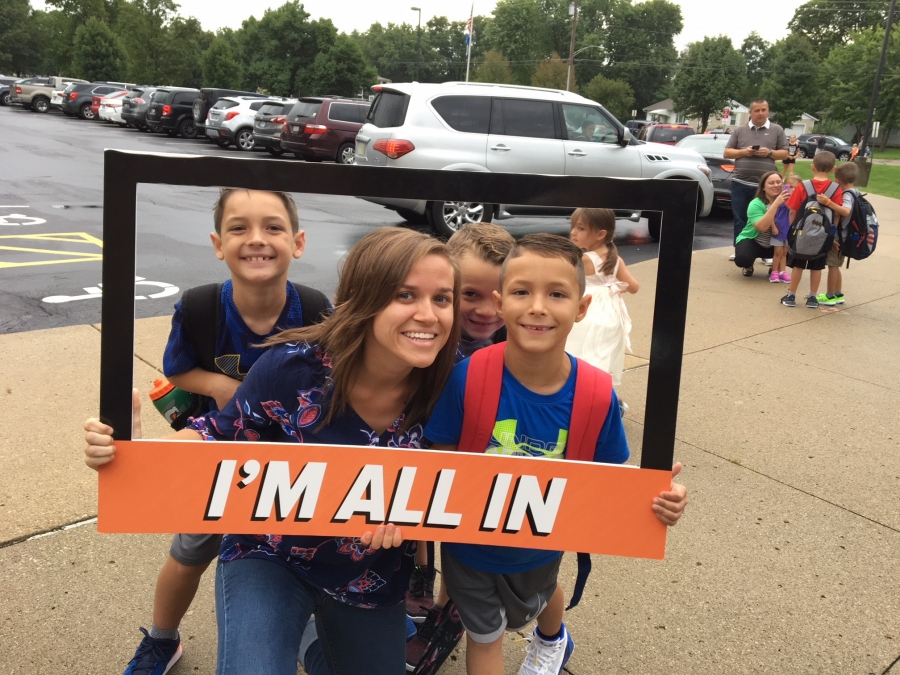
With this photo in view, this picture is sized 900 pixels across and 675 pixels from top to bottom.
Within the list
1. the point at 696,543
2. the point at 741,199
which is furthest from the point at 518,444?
the point at 741,199

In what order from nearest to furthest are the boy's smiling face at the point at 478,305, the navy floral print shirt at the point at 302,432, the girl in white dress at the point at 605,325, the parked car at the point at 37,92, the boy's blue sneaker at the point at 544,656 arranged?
the navy floral print shirt at the point at 302,432
the boy's smiling face at the point at 478,305
the boy's blue sneaker at the point at 544,656
the girl in white dress at the point at 605,325
the parked car at the point at 37,92

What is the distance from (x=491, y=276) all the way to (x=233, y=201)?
2.68ft

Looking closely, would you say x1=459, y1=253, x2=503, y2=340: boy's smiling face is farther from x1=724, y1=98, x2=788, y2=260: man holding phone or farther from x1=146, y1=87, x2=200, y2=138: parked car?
x1=146, y1=87, x2=200, y2=138: parked car

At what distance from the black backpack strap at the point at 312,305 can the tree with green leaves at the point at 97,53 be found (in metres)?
58.0

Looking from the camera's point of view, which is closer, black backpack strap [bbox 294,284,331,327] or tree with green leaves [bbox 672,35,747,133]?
black backpack strap [bbox 294,284,331,327]

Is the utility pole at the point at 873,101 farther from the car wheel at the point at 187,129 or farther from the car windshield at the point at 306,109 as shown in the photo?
the car wheel at the point at 187,129

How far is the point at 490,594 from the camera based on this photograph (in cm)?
206

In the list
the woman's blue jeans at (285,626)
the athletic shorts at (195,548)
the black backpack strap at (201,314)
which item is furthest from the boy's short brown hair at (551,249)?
the athletic shorts at (195,548)

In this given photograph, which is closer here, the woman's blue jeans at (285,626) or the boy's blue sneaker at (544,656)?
the woman's blue jeans at (285,626)

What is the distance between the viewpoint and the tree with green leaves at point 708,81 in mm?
72625

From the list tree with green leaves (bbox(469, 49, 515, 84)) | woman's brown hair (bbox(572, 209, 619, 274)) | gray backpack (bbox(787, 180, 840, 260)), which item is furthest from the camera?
tree with green leaves (bbox(469, 49, 515, 84))

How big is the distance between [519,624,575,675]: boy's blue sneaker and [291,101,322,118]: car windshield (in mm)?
18091

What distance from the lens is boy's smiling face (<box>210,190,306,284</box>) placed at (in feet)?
5.70

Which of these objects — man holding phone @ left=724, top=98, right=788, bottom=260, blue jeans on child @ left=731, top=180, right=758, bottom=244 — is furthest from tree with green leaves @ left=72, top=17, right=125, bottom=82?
blue jeans on child @ left=731, top=180, right=758, bottom=244
